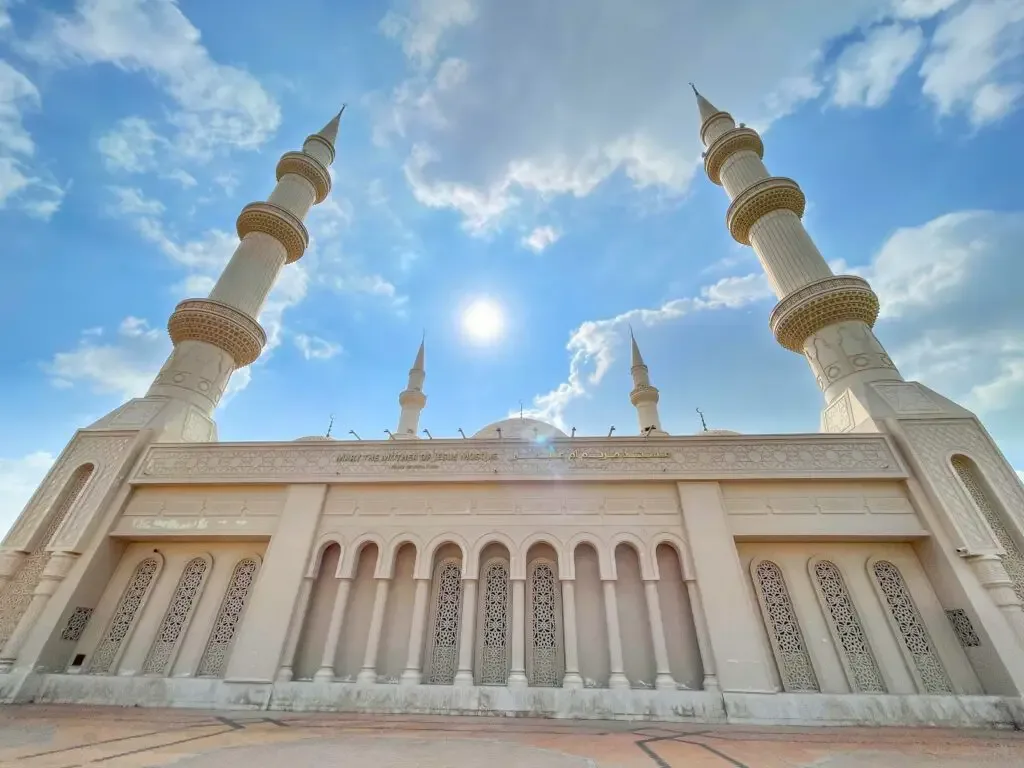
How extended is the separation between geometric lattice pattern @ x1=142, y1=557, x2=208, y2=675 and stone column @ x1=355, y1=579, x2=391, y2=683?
9.68ft

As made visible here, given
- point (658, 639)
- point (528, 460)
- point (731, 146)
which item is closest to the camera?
point (658, 639)

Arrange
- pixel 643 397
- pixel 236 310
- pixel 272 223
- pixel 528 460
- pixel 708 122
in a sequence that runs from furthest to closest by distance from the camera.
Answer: pixel 643 397 → pixel 708 122 → pixel 272 223 → pixel 236 310 → pixel 528 460

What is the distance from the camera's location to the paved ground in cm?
301

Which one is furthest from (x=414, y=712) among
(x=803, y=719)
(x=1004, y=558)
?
(x=1004, y=558)

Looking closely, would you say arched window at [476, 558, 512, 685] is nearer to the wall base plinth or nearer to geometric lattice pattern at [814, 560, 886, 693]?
the wall base plinth

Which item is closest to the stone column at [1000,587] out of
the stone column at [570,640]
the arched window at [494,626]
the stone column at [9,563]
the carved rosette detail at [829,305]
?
the carved rosette detail at [829,305]

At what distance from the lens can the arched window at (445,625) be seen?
21.1 feet

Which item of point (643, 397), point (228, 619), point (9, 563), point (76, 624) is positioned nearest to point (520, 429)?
point (643, 397)

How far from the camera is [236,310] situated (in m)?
10.2

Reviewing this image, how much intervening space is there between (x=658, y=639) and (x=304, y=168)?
14.5 metres

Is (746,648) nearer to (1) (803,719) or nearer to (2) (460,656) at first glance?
(1) (803,719)

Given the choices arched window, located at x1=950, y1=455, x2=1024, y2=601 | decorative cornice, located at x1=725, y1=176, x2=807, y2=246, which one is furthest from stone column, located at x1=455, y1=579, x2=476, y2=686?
decorative cornice, located at x1=725, y1=176, x2=807, y2=246

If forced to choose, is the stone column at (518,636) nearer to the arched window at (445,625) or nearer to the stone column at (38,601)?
the arched window at (445,625)

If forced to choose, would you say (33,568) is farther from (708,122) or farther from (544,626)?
(708,122)
